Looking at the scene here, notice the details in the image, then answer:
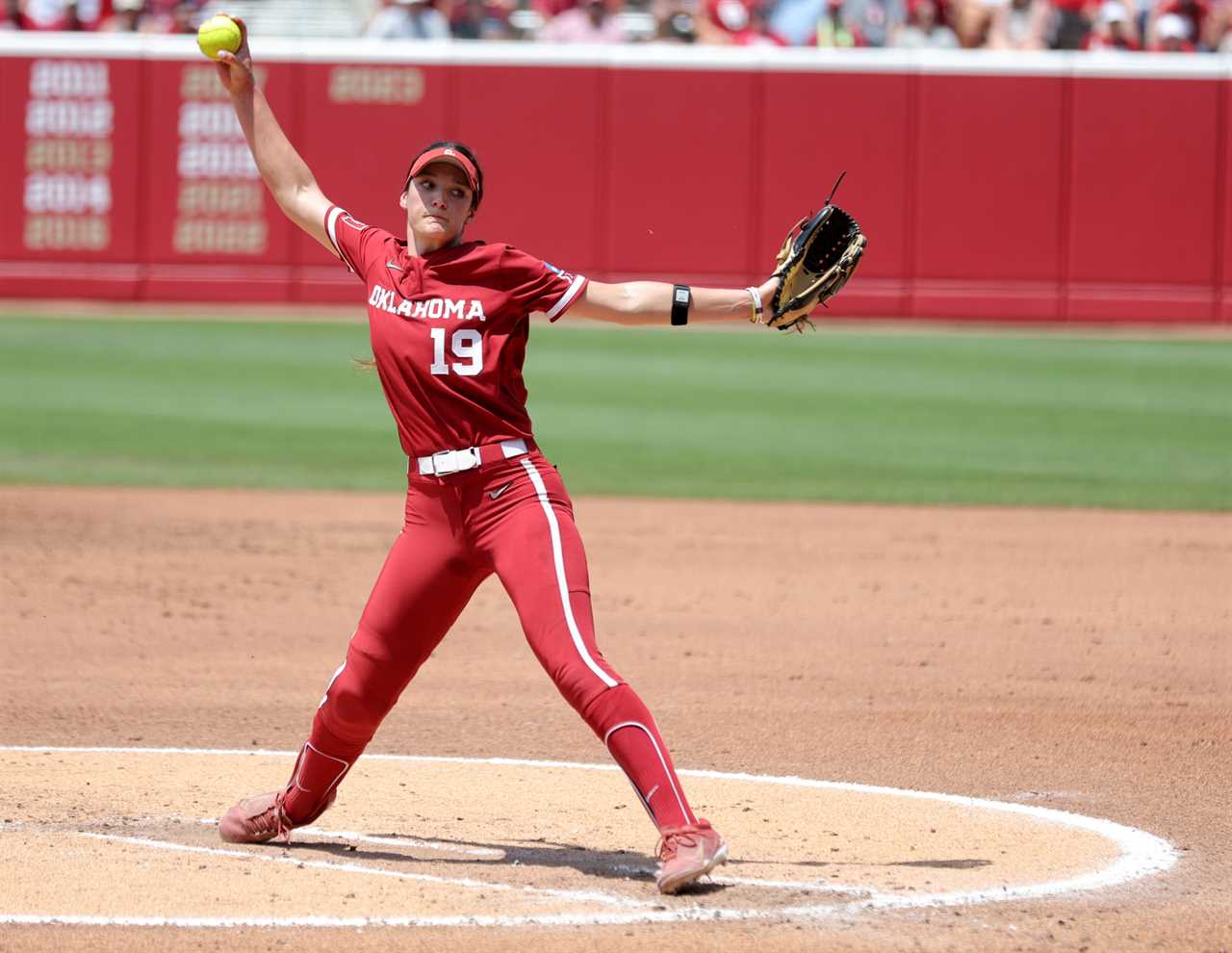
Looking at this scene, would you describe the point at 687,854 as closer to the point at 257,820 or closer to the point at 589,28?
the point at 257,820

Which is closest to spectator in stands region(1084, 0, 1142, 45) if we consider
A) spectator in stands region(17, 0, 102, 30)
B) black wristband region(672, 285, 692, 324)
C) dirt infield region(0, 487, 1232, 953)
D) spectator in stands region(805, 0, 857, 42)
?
spectator in stands region(805, 0, 857, 42)

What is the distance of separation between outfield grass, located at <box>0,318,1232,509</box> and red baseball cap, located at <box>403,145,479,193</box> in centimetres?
764

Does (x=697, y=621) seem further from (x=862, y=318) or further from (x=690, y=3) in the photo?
(x=690, y=3)

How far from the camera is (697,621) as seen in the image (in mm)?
8727

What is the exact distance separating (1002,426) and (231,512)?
650 centimetres

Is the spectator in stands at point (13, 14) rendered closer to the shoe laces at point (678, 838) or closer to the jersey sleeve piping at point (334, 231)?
the jersey sleeve piping at point (334, 231)

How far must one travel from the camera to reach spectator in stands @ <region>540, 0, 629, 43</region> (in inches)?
868

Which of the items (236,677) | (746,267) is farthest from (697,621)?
(746,267)

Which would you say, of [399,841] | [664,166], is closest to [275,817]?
[399,841]

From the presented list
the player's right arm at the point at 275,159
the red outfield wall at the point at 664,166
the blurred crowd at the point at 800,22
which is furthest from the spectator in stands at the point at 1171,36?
the player's right arm at the point at 275,159

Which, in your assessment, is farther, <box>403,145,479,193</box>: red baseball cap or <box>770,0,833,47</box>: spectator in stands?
<box>770,0,833,47</box>: spectator in stands

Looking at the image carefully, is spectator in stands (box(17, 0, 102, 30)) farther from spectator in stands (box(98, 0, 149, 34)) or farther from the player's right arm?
the player's right arm

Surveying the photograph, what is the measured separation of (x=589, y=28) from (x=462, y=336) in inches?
710

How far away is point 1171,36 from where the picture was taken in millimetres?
21578
